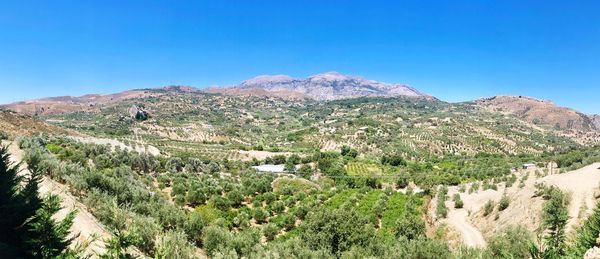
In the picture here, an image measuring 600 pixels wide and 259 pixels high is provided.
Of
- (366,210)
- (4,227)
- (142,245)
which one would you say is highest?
(4,227)

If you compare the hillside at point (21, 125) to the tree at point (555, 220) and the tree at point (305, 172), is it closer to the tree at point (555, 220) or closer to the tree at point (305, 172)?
the tree at point (305, 172)

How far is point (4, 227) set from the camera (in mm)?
18375

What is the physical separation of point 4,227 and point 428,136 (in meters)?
169

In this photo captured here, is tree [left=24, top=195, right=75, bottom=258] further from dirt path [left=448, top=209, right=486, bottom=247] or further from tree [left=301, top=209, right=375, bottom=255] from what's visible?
dirt path [left=448, top=209, right=486, bottom=247]

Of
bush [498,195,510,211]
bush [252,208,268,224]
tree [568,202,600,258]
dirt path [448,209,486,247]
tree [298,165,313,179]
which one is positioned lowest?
tree [298,165,313,179]

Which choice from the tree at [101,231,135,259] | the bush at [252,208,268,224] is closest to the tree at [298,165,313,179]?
the bush at [252,208,268,224]

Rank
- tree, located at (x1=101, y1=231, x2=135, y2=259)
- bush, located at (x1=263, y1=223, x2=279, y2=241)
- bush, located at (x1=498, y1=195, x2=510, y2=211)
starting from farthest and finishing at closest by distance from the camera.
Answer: bush, located at (x1=498, y1=195, x2=510, y2=211) < bush, located at (x1=263, y1=223, x2=279, y2=241) < tree, located at (x1=101, y1=231, x2=135, y2=259)

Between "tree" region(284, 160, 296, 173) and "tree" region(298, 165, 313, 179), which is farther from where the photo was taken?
"tree" region(284, 160, 296, 173)

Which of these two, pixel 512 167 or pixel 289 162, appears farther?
pixel 289 162

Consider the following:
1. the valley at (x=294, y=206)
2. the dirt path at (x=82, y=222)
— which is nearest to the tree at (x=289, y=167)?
the valley at (x=294, y=206)

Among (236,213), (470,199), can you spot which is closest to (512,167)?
(470,199)

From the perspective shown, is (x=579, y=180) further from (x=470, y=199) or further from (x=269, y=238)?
(x=269, y=238)

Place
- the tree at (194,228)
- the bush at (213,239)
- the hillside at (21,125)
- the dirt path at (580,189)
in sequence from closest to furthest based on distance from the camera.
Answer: the bush at (213,239)
the tree at (194,228)
the dirt path at (580,189)
the hillside at (21,125)

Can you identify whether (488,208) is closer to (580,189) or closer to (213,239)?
(580,189)
